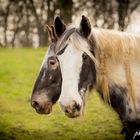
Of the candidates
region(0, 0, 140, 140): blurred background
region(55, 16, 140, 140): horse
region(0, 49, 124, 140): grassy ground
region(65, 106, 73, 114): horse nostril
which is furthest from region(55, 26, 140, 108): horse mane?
region(0, 49, 124, 140): grassy ground

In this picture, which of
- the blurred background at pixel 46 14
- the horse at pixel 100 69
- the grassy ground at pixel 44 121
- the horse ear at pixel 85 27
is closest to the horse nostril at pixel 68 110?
the horse at pixel 100 69

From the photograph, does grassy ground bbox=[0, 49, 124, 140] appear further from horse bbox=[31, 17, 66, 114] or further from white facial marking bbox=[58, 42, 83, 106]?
white facial marking bbox=[58, 42, 83, 106]

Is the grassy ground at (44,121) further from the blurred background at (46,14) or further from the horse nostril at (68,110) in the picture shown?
the blurred background at (46,14)

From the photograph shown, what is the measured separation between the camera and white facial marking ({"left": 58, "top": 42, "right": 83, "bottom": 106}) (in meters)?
3.55

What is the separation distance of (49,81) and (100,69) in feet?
1.58

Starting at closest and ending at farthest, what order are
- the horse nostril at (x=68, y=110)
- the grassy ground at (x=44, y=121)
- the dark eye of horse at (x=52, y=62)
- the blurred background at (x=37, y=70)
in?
the horse nostril at (x=68, y=110) < the dark eye of horse at (x=52, y=62) < the grassy ground at (x=44, y=121) < the blurred background at (x=37, y=70)

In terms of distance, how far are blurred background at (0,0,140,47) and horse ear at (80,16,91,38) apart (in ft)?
35.0

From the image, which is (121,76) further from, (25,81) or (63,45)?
(25,81)

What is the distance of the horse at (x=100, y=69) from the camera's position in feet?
11.7

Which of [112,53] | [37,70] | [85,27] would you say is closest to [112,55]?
[112,53]

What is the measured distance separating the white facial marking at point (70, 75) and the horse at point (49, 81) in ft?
0.58

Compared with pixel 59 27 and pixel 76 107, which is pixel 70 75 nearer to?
pixel 76 107

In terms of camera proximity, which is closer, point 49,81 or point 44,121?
point 49,81

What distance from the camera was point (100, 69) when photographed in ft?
12.3
